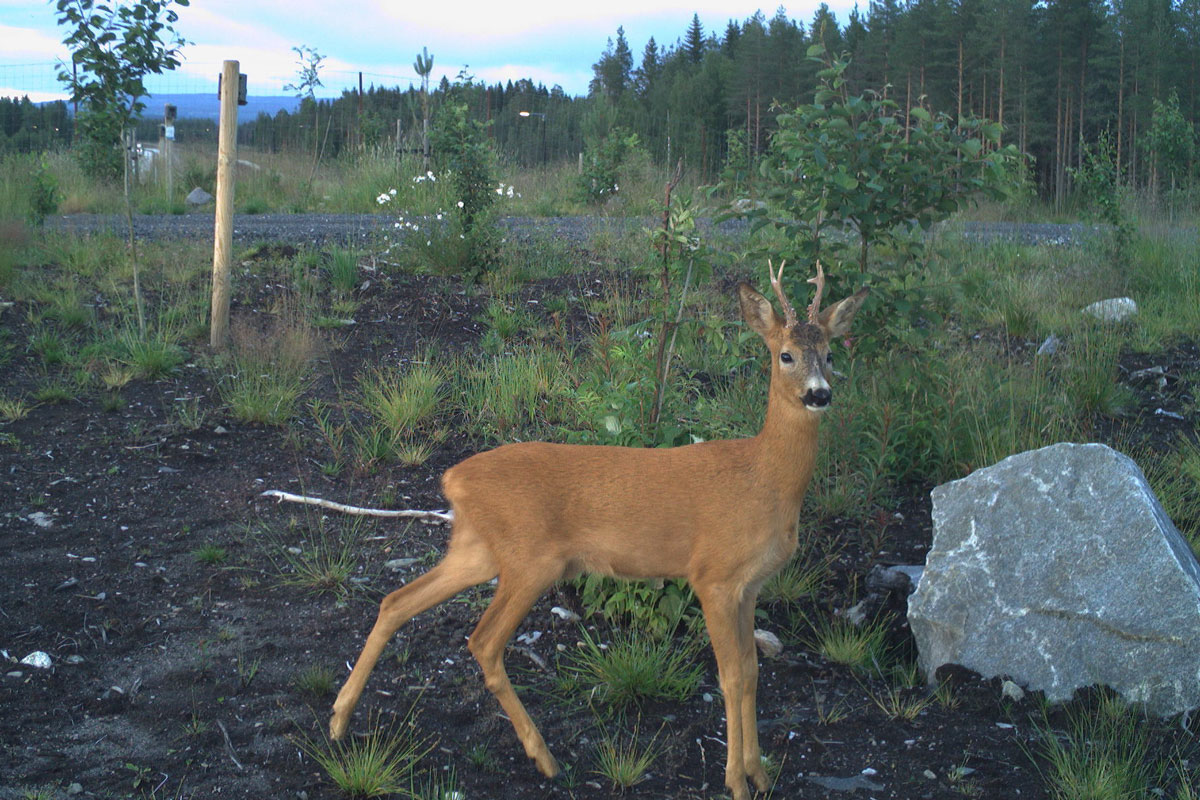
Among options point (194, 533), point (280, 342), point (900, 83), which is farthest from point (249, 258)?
point (900, 83)

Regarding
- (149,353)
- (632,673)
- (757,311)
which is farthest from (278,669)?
(149,353)

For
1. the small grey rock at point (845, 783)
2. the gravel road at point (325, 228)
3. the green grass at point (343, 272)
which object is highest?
the gravel road at point (325, 228)

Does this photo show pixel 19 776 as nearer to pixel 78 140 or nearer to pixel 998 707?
pixel 998 707

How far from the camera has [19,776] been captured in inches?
127

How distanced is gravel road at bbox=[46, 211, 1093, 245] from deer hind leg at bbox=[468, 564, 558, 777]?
739 cm

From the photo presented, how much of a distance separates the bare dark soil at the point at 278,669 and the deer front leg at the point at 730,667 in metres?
0.15

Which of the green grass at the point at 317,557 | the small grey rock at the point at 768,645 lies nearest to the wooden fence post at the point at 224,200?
the green grass at the point at 317,557

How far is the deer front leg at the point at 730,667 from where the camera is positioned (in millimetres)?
3381

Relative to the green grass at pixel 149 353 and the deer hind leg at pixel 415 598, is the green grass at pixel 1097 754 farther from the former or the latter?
the green grass at pixel 149 353

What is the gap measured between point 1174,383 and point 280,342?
6.33 meters

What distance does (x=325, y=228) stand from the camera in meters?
12.4

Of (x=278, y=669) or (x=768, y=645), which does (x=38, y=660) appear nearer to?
(x=278, y=669)

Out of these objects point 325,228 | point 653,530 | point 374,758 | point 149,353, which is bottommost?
point 374,758

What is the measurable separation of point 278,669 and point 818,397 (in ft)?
7.46
